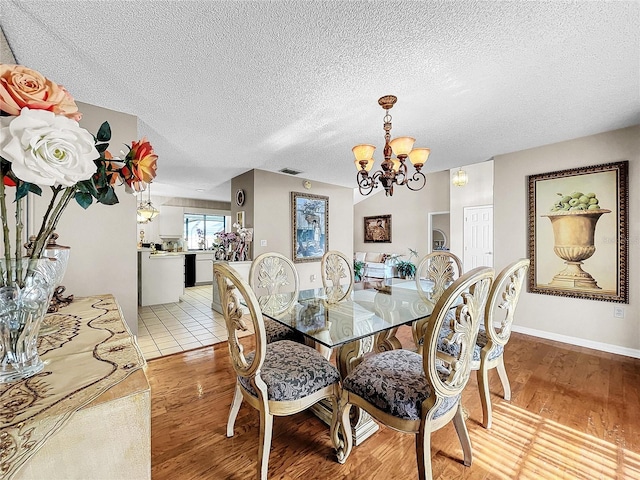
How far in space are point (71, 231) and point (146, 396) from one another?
245 cm

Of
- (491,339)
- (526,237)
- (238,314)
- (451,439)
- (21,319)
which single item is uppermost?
(526,237)

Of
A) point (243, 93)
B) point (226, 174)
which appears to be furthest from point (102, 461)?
point (226, 174)

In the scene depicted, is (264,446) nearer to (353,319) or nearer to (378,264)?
(353,319)

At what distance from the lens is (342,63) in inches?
69.6

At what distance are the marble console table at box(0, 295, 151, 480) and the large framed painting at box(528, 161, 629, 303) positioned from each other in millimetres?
4096

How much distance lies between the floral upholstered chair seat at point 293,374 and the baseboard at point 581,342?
320cm

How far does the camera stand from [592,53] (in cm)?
168

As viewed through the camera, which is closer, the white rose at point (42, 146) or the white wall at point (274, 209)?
the white rose at point (42, 146)

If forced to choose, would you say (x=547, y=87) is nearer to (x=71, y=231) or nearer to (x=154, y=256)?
(x=71, y=231)

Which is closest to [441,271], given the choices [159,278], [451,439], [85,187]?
[451,439]

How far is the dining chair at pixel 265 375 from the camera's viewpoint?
1242 mm

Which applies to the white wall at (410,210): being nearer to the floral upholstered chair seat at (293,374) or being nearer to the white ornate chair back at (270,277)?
the white ornate chair back at (270,277)

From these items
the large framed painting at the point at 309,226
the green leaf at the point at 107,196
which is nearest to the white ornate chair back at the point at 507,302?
the green leaf at the point at 107,196

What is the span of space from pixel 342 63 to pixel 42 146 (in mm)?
1709
